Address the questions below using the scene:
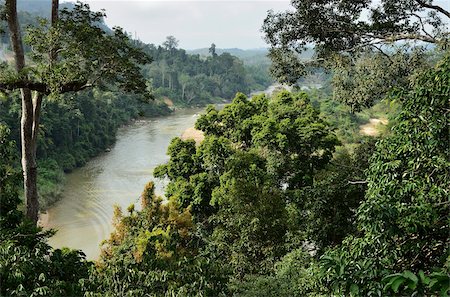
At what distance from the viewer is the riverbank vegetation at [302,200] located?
123 inches

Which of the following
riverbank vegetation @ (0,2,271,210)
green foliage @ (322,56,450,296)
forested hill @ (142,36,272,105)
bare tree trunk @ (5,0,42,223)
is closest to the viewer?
green foliage @ (322,56,450,296)

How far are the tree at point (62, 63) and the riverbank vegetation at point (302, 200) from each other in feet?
2.98

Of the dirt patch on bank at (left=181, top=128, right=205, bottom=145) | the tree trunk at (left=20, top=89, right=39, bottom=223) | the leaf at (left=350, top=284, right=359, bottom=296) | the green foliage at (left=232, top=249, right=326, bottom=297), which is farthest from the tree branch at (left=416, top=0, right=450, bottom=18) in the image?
the dirt patch on bank at (left=181, top=128, right=205, bottom=145)

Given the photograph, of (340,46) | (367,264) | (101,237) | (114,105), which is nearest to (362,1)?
(340,46)

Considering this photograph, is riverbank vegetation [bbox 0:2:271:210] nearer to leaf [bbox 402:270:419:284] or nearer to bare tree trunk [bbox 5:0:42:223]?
bare tree trunk [bbox 5:0:42:223]

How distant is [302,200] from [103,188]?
1660 cm

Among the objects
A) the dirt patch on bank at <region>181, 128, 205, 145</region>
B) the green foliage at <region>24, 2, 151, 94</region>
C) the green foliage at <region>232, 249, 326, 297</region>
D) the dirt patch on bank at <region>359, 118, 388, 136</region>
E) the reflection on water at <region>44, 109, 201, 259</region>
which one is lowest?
the reflection on water at <region>44, 109, 201, 259</region>

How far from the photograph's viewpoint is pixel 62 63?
6176 millimetres

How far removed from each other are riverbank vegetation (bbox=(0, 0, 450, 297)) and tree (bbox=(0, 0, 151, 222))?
91 cm

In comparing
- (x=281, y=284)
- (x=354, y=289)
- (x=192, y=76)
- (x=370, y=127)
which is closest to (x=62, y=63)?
(x=281, y=284)

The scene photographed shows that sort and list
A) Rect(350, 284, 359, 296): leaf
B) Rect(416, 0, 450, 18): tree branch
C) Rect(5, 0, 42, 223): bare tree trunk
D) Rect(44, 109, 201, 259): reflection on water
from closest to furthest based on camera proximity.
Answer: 1. Rect(350, 284, 359, 296): leaf
2. Rect(416, 0, 450, 18): tree branch
3. Rect(5, 0, 42, 223): bare tree trunk
4. Rect(44, 109, 201, 259): reflection on water

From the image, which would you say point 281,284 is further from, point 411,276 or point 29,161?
point 411,276

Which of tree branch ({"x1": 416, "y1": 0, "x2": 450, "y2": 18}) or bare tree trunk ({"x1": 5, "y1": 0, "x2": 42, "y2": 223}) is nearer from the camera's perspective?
tree branch ({"x1": 416, "y1": 0, "x2": 450, "y2": 18})

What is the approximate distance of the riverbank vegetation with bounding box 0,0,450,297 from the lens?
3.13m
